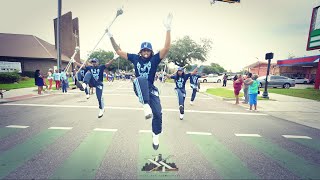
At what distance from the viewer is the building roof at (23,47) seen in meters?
31.0

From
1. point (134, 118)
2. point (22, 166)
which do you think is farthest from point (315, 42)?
point (22, 166)

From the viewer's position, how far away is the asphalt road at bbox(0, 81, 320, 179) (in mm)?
2998

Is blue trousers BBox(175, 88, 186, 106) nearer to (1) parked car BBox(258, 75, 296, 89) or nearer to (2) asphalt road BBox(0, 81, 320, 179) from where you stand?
(2) asphalt road BBox(0, 81, 320, 179)

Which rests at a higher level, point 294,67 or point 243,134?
point 294,67

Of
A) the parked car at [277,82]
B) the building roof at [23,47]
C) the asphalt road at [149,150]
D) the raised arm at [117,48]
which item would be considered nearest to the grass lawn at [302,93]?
the parked car at [277,82]

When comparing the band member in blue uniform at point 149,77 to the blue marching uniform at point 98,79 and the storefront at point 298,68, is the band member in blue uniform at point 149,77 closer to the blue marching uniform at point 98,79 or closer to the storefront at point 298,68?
the blue marching uniform at point 98,79

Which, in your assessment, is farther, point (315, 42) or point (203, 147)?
point (315, 42)

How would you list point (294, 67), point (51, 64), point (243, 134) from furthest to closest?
point (294, 67), point (51, 64), point (243, 134)

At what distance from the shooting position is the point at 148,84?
3.95 meters

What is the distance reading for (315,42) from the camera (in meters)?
18.3

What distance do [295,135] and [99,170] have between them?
5.54 metres

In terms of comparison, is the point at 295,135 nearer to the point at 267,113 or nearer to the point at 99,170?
the point at 267,113

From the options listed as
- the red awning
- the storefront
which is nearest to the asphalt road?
the red awning

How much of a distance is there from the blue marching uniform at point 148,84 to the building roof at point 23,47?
109 ft
